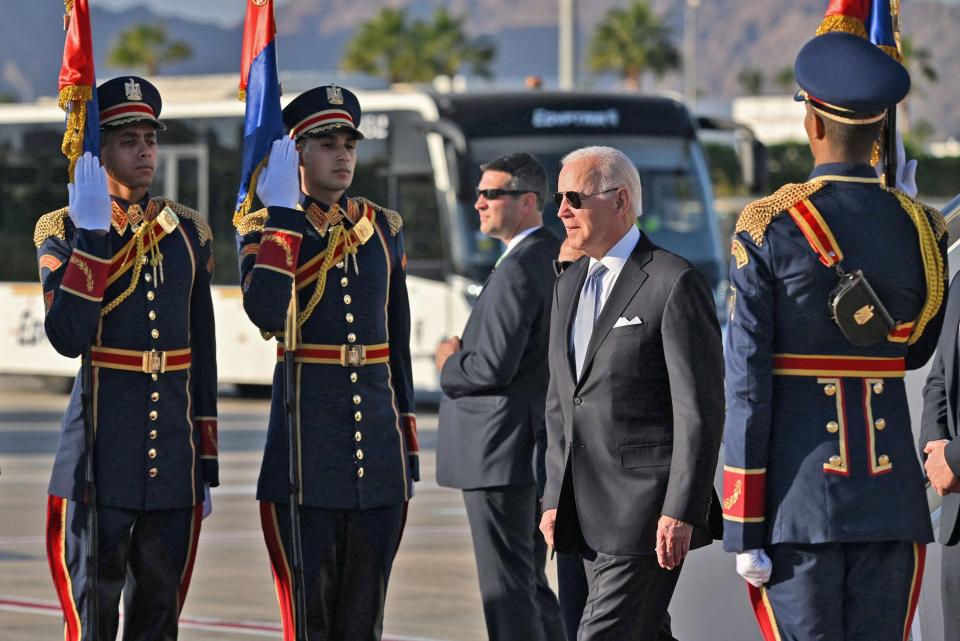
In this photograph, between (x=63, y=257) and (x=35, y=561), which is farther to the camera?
(x=35, y=561)

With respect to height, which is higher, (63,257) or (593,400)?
(63,257)

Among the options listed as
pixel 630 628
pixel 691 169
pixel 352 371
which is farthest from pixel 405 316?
pixel 691 169

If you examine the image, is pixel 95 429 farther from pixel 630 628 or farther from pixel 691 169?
pixel 691 169

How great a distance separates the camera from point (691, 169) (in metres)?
18.2

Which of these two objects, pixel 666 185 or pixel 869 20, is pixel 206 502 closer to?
pixel 869 20

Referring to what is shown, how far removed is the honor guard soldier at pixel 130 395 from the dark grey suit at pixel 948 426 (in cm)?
228

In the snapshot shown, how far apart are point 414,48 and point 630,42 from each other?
648 inches

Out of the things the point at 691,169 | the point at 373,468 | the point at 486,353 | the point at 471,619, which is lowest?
the point at 471,619

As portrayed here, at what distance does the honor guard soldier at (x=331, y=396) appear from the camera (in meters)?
5.55

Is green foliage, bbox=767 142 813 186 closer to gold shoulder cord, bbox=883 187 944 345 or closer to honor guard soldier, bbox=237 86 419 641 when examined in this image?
honor guard soldier, bbox=237 86 419 641

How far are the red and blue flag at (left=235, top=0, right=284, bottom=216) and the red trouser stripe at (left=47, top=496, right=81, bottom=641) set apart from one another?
1.09m

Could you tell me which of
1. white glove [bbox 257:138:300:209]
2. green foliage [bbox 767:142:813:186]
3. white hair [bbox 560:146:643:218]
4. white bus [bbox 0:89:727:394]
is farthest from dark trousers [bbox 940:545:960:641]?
green foliage [bbox 767:142:813:186]

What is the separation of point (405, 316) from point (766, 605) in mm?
1902

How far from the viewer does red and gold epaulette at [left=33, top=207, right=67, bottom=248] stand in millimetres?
5543
